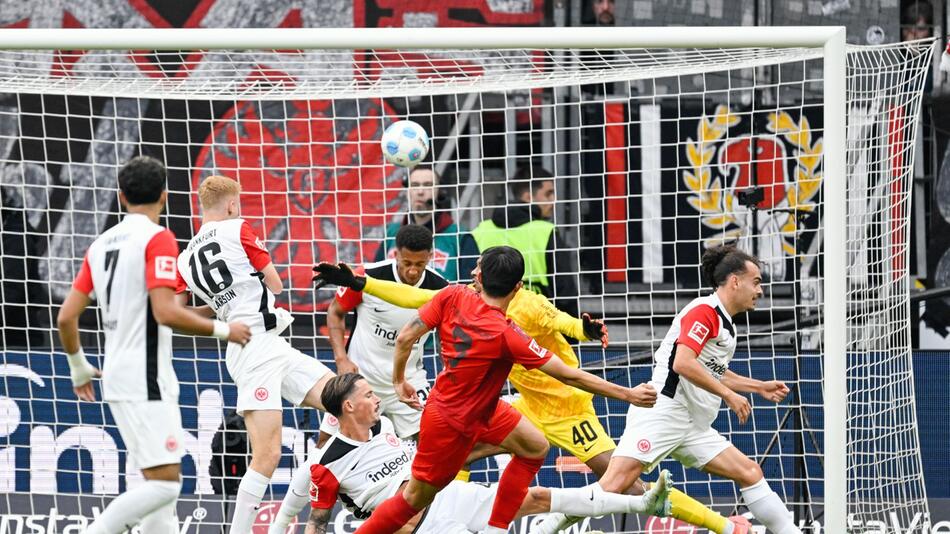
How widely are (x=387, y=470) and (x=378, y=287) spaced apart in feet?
3.37

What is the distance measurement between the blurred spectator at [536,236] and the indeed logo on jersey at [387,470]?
2052 millimetres

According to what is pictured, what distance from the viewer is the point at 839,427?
7.81 meters

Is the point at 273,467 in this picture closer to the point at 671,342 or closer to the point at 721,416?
the point at 671,342

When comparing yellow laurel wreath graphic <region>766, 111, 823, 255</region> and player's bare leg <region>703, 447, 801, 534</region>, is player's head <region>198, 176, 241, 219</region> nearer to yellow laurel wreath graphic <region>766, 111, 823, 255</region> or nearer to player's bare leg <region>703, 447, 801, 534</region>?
player's bare leg <region>703, 447, 801, 534</region>

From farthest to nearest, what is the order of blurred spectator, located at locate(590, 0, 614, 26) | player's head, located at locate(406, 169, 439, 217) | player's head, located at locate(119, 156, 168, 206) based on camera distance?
blurred spectator, located at locate(590, 0, 614, 26) < player's head, located at locate(406, 169, 439, 217) < player's head, located at locate(119, 156, 168, 206)

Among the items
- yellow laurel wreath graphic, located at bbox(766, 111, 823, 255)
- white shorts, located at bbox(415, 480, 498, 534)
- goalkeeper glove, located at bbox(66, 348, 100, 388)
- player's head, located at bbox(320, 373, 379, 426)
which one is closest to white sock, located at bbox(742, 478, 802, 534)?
white shorts, located at bbox(415, 480, 498, 534)

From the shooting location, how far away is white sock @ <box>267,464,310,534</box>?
7828 millimetres

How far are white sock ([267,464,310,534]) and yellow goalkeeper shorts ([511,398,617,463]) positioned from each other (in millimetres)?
1426

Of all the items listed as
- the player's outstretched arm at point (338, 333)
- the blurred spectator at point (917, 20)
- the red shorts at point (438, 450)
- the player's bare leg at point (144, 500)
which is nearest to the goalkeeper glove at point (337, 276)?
the player's outstretched arm at point (338, 333)

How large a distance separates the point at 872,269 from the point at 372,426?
3553mm

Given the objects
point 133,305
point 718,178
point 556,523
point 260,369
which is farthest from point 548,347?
point 133,305

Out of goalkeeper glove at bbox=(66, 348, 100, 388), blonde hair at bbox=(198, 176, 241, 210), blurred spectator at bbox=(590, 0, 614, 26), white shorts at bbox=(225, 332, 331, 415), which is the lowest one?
white shorts at bbox=(225, 332, 331, 415)

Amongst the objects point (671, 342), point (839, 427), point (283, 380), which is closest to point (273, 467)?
point (283, 380)

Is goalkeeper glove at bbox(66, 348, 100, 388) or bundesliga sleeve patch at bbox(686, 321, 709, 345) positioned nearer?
goalkeeper glove at bbox(66, 348, 100, 388)
